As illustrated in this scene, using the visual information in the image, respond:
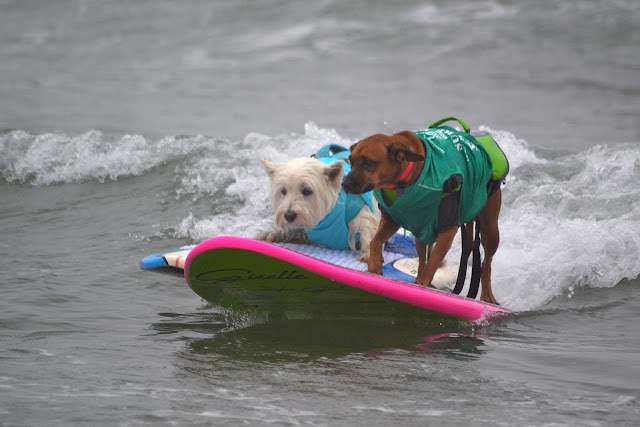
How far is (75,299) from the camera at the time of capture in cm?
541

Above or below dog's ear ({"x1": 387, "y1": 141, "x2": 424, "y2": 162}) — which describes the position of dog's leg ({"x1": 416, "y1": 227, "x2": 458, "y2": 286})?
below

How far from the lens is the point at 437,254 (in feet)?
15.2

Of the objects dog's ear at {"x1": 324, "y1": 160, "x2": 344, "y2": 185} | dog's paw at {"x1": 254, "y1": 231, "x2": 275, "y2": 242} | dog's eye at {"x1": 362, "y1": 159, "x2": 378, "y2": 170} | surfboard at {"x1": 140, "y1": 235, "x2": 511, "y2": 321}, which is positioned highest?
dog's eye at {"x1": 362, "y1": 159, "x2": 378, "y2": 170}

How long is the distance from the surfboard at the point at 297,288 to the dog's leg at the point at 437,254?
0.47ft

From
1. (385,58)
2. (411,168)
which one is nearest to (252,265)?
(411,168)

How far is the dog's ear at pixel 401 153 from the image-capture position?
13.7 feet

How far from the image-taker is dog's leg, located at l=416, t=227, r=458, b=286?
4566 mm

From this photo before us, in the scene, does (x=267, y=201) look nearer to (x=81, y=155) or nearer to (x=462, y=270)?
(x=81, y=155)

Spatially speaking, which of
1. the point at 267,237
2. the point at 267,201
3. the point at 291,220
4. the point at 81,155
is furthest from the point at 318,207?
the point at 81,155

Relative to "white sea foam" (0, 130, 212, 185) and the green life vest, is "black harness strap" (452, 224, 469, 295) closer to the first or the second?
the green life vest

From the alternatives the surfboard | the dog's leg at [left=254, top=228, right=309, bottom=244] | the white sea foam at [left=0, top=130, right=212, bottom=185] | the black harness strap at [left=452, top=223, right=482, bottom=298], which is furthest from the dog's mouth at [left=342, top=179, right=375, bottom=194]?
the white sea foam at [left=0, top=130, right=212, bottom=185]

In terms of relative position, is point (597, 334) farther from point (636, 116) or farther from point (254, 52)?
point (254, 52)

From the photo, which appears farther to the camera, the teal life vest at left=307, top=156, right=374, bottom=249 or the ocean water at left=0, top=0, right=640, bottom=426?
the teal life vest at left=307, top=156, right=374, bottom=249

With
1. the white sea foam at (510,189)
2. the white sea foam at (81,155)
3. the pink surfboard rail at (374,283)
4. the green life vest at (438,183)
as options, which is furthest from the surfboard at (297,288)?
the white sea foam at (81,155)
